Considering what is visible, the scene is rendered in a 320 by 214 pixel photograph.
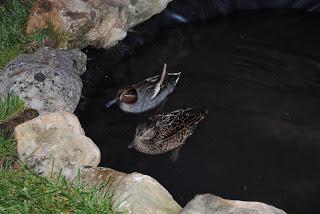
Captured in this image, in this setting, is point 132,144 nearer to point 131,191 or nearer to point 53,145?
point 53,145

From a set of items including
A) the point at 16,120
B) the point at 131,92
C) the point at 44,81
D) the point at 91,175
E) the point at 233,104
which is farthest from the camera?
the point at 131,92

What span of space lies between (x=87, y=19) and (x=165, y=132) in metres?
2.09

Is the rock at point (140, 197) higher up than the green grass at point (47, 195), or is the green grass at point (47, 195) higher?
the green grass at point (47, 195)

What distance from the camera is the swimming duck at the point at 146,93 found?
6488 millimetres

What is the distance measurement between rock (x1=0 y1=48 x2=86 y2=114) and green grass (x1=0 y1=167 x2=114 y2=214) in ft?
4.57

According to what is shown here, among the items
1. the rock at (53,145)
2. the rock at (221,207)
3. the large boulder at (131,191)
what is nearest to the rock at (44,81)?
the rock at (53,145)

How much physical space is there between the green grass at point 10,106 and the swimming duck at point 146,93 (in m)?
1.22

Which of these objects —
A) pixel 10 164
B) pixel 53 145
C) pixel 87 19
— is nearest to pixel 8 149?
pixel 10 164

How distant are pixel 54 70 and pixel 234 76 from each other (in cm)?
234

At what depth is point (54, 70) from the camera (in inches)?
243

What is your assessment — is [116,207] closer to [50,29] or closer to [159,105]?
[159,105]

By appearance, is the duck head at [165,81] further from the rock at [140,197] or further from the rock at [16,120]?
the rock at [140,197]

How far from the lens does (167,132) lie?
604 centimetres

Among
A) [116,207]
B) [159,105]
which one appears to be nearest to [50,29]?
[159,105]
